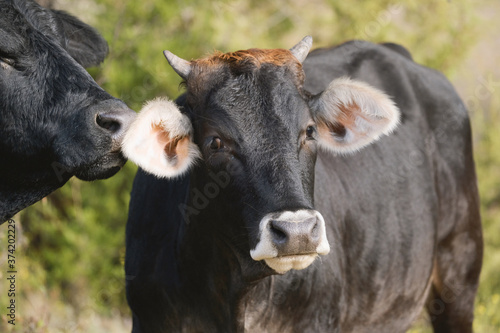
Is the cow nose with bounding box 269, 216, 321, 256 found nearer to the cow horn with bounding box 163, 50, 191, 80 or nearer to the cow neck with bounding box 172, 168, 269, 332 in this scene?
the cow neck with bounding box 172, 168, 269, 332

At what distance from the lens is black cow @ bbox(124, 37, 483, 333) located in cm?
364

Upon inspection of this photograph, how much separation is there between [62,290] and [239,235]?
19.4ft

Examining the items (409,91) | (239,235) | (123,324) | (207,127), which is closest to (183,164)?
(207,127)

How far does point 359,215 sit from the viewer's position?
4.91 m

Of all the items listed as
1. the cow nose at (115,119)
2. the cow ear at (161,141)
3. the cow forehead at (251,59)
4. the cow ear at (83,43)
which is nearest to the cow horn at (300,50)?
the cow forehead at (251,59)

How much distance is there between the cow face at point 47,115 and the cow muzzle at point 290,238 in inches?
38.3

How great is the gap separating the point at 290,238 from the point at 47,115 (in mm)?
1585

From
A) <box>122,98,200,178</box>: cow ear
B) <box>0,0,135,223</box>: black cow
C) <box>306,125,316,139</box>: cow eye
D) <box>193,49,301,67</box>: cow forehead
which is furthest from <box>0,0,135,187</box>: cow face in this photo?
<box>306,125,316,139</box>: cow eye

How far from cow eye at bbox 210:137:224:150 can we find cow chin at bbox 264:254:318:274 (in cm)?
65

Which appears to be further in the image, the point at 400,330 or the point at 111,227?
the point at 111,227

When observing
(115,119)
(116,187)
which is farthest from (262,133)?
(116,187)

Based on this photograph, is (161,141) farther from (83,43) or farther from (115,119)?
(83,43)

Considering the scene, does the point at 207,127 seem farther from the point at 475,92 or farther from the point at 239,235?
the point at 475,92

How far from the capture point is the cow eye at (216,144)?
3764mm
